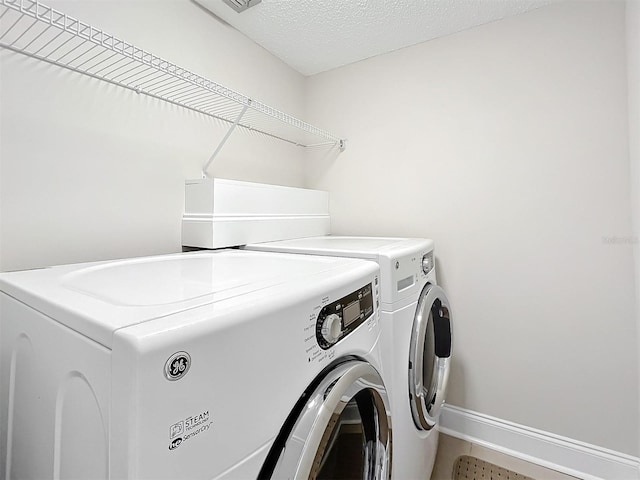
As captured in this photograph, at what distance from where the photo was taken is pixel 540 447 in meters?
1.56

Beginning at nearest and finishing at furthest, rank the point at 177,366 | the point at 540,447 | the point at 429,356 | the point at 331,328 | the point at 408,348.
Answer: the point at 177,366
the point at 331,328
the point at 408,348
the point at 429,356
the point at 540,447

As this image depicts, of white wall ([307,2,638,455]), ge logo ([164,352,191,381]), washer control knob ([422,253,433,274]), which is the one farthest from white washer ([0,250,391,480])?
white wall ([307,2,638,455])

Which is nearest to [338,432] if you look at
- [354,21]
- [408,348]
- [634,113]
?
[408,348]

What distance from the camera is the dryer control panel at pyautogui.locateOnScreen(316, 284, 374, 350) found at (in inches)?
26.3

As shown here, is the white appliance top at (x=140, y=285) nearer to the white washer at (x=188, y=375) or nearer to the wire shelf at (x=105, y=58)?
the white washer at (x=188, y=375)

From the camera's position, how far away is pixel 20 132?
3.19 feet

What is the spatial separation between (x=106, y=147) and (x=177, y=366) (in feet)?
3.57

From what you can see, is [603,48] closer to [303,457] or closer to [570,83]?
[570,83]

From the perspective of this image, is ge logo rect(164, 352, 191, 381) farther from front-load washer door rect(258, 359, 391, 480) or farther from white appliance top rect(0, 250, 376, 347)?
front-load washer door rect(258, 359, 391, 480)

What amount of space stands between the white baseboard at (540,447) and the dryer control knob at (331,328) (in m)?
1.48

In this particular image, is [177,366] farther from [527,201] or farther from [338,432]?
[527,201]

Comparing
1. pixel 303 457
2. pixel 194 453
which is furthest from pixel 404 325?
pixel 194 453

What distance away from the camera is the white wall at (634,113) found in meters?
1.20

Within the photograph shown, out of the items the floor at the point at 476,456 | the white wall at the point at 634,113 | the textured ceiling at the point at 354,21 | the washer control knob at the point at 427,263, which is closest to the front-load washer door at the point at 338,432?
the washer control knob at the point at 427,263
